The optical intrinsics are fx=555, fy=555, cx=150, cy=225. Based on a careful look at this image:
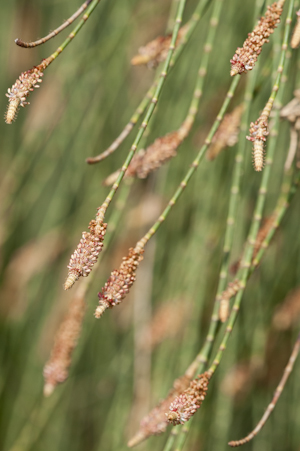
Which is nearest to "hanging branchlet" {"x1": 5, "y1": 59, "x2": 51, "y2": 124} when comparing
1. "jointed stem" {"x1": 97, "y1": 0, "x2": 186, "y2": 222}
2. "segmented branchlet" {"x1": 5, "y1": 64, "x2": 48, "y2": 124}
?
"segmented branchlet" {"x1": 5, "y1": 64, "x2": 48, "y2": 124}

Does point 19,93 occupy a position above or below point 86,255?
above

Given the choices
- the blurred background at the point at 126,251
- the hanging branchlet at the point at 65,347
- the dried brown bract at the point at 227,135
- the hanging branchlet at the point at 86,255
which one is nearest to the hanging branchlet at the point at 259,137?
the hanging branchlet at the point at 86,255

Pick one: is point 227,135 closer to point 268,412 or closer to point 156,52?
point 156,52

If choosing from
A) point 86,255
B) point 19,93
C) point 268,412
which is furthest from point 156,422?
point 19,93

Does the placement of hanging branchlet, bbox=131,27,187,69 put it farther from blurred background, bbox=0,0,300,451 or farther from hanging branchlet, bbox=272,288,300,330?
hanging branchlet, bbox=272,288,300,330

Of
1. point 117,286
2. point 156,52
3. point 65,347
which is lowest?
point 65,347

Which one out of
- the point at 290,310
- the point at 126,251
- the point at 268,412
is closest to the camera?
the point at 268,412

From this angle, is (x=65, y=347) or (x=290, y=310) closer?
(x=65, y=347)
